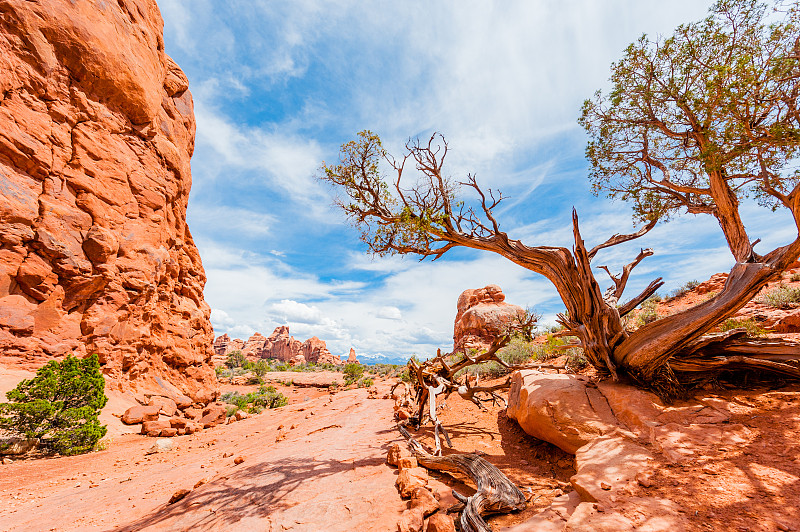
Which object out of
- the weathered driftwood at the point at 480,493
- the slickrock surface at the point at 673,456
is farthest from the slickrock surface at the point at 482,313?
→ the weathered driftwood at the point at 480,493

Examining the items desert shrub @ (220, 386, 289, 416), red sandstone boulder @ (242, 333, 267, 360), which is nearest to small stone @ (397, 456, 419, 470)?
desert shrub @ (220, 386, 289, 416)

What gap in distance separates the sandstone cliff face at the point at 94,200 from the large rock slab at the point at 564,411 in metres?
15.2

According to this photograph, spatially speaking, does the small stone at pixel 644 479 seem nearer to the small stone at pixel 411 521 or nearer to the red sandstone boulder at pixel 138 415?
the small stone at pixel 411 521

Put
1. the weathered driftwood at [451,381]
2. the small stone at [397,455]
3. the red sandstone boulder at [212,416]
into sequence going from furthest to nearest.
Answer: the red sandstone boulder at [212,416], the weathered driftwood at [451,381], the small stone at [397,455]

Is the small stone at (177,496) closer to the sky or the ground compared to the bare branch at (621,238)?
closer to the ground

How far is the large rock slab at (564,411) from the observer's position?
4.48m

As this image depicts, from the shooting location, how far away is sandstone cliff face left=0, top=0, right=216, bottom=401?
34.9ft

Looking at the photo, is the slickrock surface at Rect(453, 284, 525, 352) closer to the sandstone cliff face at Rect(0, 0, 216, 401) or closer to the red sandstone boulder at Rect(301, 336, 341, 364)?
the sandstone cliff face at Rect(0, 0, 216, 401)

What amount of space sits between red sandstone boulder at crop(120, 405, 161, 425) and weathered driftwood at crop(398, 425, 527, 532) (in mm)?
11671

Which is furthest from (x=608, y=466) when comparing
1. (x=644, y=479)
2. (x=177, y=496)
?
(x=177, y=496)

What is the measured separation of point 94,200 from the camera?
12.4 metres

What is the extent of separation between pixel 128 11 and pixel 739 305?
82.7 feet

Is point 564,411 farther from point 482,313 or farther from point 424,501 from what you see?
point 482,313

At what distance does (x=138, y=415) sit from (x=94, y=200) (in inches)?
349
